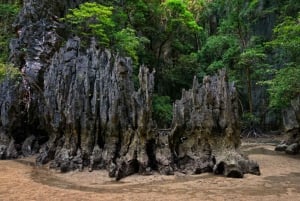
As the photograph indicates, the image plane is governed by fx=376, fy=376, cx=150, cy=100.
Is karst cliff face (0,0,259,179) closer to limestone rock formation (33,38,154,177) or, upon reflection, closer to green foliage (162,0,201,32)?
limestone rock formation (33,38,154,177)

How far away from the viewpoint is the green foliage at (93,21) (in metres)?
21.1

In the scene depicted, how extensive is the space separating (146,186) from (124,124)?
11.3ft

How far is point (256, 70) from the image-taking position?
93.1ft

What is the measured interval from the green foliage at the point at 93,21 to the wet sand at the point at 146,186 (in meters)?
9.48

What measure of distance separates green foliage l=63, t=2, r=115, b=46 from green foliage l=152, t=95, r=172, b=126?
660 centimetres

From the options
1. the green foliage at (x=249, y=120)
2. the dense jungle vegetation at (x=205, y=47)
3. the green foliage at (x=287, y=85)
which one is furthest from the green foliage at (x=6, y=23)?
the green foliage at (x=249, y=120)

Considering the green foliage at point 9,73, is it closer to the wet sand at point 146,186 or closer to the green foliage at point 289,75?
the wet sand at point 146,186

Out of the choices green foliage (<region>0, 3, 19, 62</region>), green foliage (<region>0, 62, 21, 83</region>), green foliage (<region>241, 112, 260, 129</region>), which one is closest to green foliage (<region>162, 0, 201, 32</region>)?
green foliage (<region>241, 112, 260, 129</region>)

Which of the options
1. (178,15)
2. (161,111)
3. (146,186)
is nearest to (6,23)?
(161,111)

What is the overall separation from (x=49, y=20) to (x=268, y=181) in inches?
633

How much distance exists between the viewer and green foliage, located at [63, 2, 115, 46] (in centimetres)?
2108

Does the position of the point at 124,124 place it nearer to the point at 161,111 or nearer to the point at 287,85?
the point at 287,85

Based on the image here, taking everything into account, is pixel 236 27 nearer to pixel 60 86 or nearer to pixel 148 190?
pixel 60 86

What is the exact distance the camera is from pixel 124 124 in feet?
48.5
